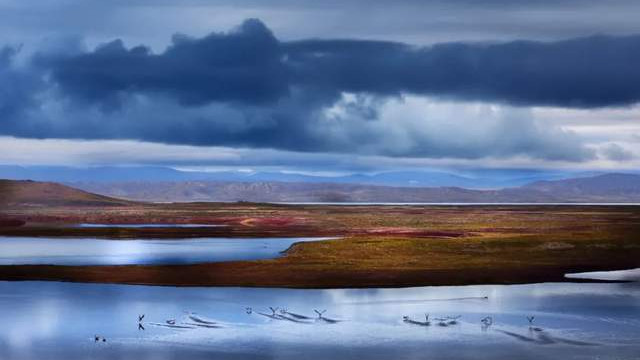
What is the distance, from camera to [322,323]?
40688 mm

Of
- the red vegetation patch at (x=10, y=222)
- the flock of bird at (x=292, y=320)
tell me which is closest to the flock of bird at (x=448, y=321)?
the flock of bird at (x=292, y=320)

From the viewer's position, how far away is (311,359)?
33531 millimetres

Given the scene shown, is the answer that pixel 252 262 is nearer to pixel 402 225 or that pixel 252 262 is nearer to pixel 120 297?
pixel 120 297

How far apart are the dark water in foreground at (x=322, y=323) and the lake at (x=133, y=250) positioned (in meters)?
13.7

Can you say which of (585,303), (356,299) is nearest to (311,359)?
(356,299)

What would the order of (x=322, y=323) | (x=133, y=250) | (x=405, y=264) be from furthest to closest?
1. (x=133, y=250)
2. (x=405, y=264)
3. (x=322, y=323)

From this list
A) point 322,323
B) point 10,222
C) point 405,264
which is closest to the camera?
point 322,323

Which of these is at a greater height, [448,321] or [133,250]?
[133,250]

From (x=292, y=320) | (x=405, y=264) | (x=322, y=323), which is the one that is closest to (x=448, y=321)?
(x=322, y=323)

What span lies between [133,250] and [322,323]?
41909 mm

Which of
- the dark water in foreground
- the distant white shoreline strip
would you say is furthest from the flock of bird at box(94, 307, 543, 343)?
the distant white shoreline strip

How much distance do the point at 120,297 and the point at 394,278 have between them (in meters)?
15.7

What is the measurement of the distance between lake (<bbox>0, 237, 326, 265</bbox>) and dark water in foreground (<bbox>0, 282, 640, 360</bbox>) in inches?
541

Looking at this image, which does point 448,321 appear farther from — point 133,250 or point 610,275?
point 133,250
